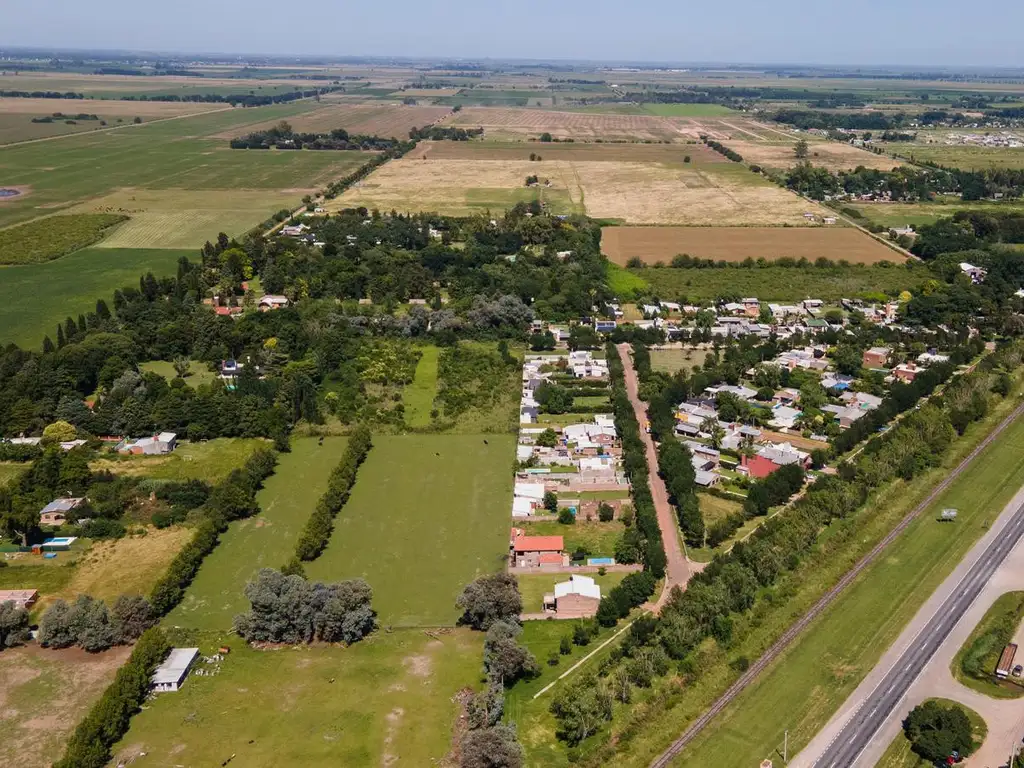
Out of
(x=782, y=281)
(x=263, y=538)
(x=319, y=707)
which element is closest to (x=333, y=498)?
(x=263, y=538)

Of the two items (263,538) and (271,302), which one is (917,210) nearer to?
(271,302)

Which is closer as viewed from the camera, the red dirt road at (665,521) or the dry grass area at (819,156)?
the red dirt road at (665,521)

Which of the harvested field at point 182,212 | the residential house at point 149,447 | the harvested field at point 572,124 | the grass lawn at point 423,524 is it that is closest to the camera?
the grass lawn at point 423,524

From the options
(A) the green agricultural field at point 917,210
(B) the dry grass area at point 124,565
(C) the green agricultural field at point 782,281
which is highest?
(A) the green agricultural field at point 917,210

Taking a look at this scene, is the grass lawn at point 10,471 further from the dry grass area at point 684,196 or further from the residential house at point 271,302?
the dry grass area at point 684,196

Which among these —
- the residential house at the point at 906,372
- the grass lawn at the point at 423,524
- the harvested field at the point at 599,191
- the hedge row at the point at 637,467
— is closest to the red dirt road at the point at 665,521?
the hedge row at the point at 637,467

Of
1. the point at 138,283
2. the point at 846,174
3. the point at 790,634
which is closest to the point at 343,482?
the point at 790,634

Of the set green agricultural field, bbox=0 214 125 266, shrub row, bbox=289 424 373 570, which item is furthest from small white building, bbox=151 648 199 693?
green agricultural field, bbox=0 214 125 266

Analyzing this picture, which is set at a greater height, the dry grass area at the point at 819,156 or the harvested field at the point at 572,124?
the harvested field at the point at 572,124
